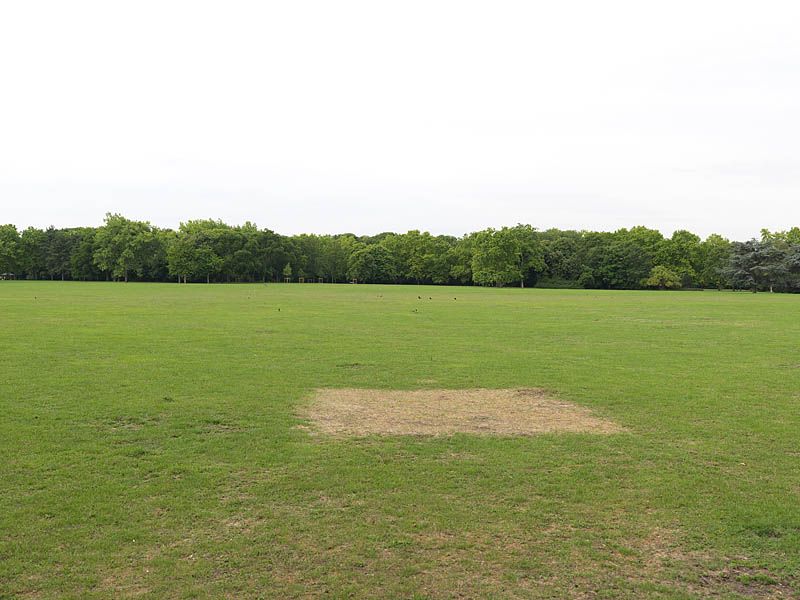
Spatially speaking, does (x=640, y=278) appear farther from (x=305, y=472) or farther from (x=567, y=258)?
(x=305, y=472)

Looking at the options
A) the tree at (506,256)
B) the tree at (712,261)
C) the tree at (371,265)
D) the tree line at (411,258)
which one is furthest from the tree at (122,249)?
the tree at (712,261)

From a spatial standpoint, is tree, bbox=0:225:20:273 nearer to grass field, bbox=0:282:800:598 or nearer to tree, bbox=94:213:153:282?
tree, bbox=94:213:153:282

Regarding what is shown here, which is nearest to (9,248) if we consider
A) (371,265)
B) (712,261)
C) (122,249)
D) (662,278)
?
(122,249)

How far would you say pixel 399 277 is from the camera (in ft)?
427

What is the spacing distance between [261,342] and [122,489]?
14823 mm

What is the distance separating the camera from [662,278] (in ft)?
349

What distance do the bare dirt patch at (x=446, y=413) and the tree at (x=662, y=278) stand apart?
101 meters

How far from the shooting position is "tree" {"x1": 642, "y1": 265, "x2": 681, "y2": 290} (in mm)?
106125

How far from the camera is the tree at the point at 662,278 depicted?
10612 cm

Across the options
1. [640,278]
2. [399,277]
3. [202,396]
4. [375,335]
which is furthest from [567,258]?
[202,396]

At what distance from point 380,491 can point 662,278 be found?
109 metres

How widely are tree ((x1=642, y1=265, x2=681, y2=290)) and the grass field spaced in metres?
95.9

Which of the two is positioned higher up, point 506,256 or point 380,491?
point 506,256

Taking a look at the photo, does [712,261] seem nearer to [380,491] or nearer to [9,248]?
[380,491]
